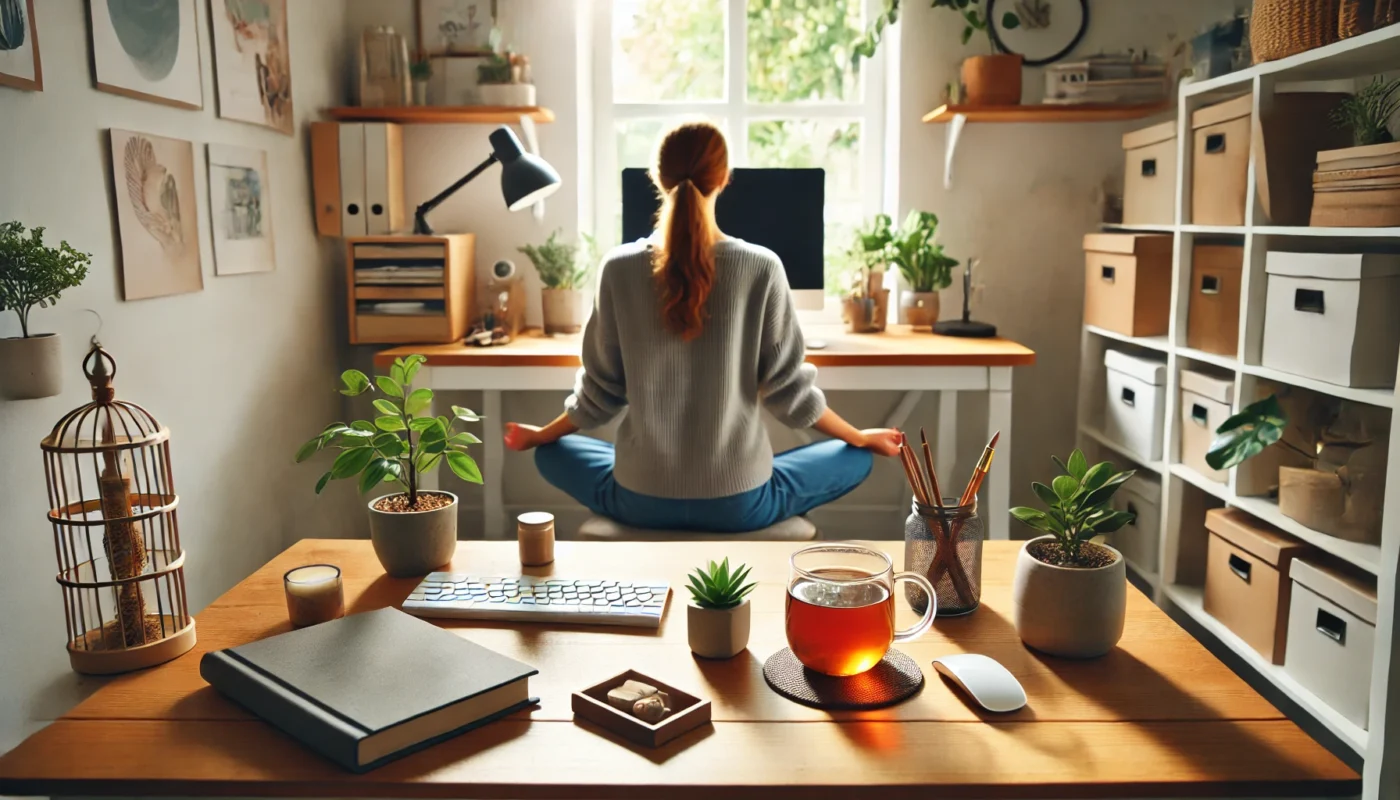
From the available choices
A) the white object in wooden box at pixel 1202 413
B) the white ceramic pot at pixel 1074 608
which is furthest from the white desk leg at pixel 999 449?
the white ceramic pot at pixel 1074 608

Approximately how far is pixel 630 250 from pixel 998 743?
1454 millimetres

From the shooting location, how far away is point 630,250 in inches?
85.7

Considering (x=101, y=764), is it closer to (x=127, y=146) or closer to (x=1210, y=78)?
(x=127, y=146)

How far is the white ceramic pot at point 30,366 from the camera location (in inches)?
61.6

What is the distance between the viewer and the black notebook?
885 millimetres

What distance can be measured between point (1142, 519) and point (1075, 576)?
6.20 ft

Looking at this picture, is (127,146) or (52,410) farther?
(127,146)

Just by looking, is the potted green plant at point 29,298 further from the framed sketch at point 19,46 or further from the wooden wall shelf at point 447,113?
the wooden wall shelf at point 447,113

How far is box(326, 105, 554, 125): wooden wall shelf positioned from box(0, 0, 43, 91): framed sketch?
1301mm

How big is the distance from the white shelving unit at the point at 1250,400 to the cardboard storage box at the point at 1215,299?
3 centimetres

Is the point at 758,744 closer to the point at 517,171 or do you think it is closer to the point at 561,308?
the point at 517,171

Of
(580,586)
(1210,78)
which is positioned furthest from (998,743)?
(1210,78)

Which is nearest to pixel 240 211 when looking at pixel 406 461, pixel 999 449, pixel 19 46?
pixel 19 46

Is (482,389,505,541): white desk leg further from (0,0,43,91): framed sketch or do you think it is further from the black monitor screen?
(0,0,43,91): framed sketch
